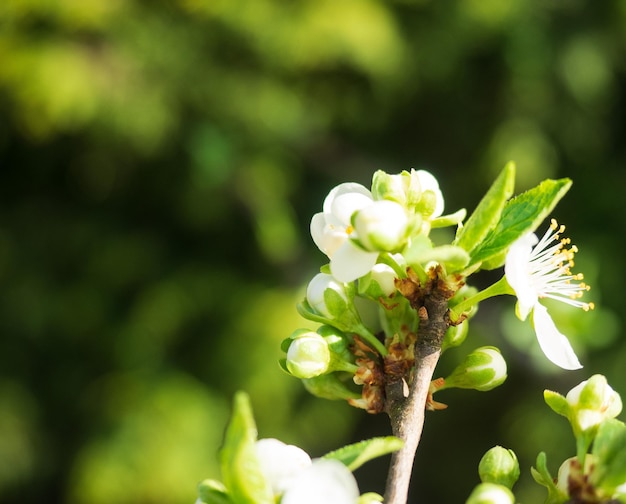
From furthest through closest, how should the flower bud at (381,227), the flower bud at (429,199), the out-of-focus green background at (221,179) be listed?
the out-of-focus green background at (221,179), the flower bud at (429,199), the flower bud at (381,227)

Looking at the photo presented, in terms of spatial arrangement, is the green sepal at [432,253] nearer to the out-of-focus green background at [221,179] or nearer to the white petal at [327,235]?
the white petal at [327,235]

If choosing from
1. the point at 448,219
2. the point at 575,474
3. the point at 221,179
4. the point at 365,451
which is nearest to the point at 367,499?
→ the point at 365,451

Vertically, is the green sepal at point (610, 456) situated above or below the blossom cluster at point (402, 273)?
below

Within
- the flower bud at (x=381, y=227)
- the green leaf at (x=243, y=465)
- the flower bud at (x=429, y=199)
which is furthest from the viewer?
the flower bud at (x=429, y=199)

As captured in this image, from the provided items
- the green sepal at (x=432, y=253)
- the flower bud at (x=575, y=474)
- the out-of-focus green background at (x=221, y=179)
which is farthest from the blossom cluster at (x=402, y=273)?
the out-of-focus green background at (x=221, y=179)

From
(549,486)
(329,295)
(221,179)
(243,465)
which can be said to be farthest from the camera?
(221,179)

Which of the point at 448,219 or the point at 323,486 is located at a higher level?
the point at 448,219

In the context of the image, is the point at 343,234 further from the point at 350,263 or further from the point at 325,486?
the point at 325,486

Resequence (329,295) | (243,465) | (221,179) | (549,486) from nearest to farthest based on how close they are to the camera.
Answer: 1. (243,465)
2. (549,486)
3. (329,295)
4. (221,179)

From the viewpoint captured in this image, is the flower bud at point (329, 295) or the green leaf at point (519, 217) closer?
the green leaf at point (519, 217)
